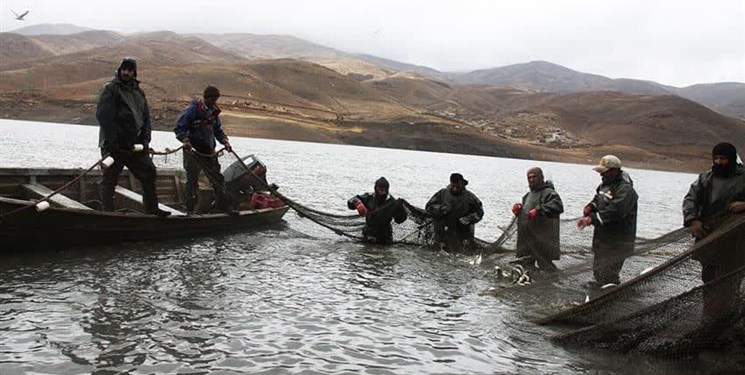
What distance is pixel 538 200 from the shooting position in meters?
10.9

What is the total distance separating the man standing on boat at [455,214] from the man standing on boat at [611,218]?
10.8 feet

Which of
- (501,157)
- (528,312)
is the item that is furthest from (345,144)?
(528,312)

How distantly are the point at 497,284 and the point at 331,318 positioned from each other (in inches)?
153

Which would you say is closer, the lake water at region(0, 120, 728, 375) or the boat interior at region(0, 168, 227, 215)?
the lake water at region(0, 120, 728, 375)

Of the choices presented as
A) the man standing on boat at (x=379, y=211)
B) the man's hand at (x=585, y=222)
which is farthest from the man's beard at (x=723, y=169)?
the man standing on boat at (x=379, y=211)

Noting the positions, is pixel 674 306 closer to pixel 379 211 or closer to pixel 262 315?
pixel 262 315

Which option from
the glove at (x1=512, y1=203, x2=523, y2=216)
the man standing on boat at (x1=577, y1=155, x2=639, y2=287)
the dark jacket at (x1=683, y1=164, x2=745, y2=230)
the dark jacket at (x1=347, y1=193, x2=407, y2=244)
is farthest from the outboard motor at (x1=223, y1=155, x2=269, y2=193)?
the dark jacket at (x1=683, y1=164, x2=745, y2=230)

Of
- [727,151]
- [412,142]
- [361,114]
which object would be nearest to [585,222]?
[727,151]

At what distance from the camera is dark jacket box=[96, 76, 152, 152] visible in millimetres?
9977

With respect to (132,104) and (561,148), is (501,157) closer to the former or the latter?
(561,148)

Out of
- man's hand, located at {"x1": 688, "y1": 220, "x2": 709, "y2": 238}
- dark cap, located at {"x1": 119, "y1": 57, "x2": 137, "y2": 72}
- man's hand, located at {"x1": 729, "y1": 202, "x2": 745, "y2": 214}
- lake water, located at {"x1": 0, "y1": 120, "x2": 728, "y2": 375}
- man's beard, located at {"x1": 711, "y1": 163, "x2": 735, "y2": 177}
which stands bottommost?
lake water, located at {"x1": 0, "y1": 120, "x2": 728, "y2": 375}

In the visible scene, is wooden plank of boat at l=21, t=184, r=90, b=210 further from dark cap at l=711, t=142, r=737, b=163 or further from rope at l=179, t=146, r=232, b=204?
dark cap at l=711, t=142, r=737, b=163

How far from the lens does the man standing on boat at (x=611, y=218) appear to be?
30.1 feet

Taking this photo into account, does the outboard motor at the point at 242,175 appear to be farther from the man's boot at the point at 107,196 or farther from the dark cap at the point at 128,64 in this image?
the dark cap at the point at 128,64
